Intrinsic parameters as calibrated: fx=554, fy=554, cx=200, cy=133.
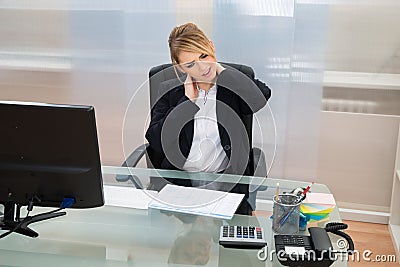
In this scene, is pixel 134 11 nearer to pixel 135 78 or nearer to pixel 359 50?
pixel 135 78

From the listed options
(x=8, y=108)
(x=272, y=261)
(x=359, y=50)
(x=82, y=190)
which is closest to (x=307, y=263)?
(x=272, y=261)

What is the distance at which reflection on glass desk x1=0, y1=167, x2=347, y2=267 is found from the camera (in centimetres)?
154

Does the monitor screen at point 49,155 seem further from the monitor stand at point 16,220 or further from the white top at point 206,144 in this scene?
the white top at point 206,144

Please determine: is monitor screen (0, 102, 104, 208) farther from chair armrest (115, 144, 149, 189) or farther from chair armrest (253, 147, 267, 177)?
chair armrest (253, 147, 267, 177)

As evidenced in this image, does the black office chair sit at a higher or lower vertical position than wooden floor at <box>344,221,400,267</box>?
higher

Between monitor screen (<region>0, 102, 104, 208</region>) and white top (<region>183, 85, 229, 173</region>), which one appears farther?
white top (<region>183, 85, 229, 173</region>)

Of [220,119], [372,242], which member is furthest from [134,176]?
[372,242]

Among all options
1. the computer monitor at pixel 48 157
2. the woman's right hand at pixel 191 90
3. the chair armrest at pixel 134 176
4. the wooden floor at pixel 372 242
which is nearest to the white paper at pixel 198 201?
the chair armrest at pixel 134 176

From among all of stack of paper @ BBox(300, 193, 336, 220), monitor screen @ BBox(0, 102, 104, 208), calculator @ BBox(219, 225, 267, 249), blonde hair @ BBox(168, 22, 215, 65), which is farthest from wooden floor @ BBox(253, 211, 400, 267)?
monitor screen @ BBox(0, 102, 104, 208)

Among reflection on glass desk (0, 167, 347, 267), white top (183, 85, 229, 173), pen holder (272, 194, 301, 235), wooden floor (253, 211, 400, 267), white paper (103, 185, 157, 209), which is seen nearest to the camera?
reflection on glass desk (0, 167, 347, 267)

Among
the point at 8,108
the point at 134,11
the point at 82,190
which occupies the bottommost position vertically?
the point at 82,190

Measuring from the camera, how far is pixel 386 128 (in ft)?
10.0

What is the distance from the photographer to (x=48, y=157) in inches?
63.5

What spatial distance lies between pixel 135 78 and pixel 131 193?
130 cm
